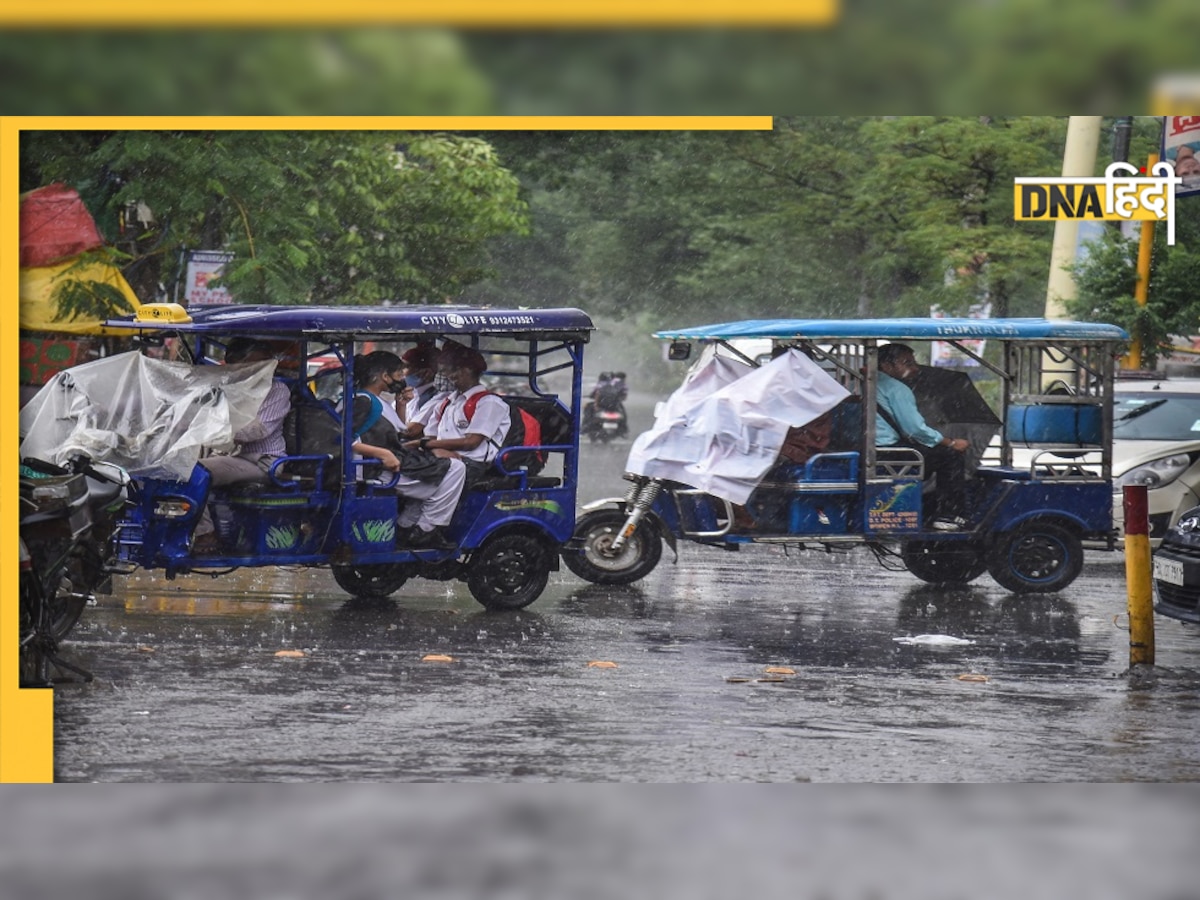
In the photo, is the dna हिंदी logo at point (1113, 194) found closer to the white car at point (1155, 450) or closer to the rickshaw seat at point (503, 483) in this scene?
the white car at point (1155, 450)

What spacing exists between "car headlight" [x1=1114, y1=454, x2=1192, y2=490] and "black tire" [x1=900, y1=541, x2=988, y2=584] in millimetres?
1065

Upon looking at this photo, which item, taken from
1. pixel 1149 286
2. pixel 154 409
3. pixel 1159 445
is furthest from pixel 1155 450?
pixel 154 409

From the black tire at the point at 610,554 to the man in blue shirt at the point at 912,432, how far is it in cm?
160

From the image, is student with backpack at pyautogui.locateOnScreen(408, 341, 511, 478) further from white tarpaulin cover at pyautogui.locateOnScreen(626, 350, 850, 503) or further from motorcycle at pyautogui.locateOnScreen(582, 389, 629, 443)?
white tarpaulin cover at pyautogui.locateOnScreen(626, 350, 850, 503)

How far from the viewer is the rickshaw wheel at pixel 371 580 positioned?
1141cm

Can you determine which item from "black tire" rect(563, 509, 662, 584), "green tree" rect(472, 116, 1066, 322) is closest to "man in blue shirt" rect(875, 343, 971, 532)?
"green tree" rect(472, 116, 1066, 322)

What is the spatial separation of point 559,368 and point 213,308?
7.22 feet

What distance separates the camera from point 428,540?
10992 mm

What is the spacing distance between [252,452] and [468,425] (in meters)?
1.38

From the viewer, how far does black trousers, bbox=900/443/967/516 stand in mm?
11906

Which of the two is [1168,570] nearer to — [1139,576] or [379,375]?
[1139,576]
